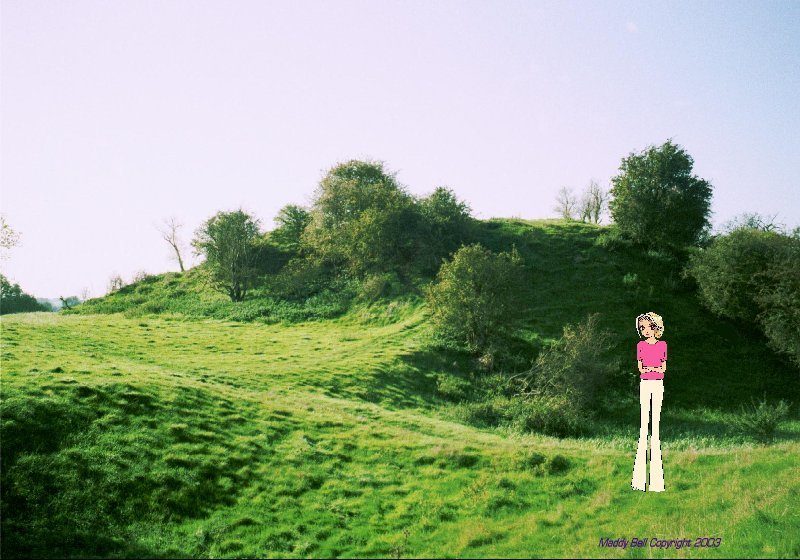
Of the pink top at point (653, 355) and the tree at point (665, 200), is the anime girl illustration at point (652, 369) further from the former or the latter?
the tree at point (665, 200)

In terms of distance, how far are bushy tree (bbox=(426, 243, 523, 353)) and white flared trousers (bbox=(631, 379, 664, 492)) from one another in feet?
62.0

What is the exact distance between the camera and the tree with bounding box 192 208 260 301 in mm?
51312

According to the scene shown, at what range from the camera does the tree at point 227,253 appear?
51312 mm

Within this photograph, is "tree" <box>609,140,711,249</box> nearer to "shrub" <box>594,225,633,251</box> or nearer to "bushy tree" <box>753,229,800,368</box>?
"shrub" <box>594,225,633,251</box>

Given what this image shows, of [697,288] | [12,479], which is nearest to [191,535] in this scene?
[12,479]

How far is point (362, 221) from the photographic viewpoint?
47719 mm

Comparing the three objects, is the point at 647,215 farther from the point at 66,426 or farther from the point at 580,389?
the point at 66,426

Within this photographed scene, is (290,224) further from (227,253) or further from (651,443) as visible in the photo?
(651,443)

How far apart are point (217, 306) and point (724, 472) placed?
4521 cm

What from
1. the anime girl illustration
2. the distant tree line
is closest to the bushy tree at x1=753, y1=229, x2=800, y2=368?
the distant tree line

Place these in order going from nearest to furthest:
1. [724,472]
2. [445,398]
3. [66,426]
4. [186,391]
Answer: [724,472] < [66,426] < [186,391] < [445,398]

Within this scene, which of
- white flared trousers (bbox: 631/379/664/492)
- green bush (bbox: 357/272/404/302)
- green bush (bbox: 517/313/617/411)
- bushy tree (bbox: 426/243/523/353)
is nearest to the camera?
white flared trousers (bbox: 631/379/664/492)

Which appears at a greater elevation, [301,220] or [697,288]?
[301,220]

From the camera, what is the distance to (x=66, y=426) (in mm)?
14219
